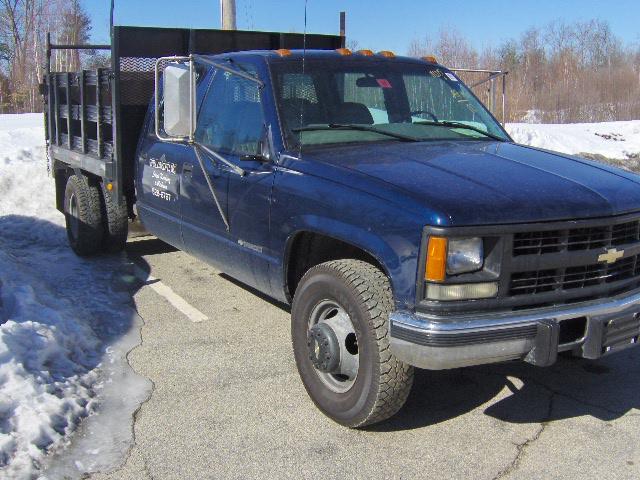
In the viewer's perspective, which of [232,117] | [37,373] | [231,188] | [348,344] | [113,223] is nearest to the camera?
[348,344]

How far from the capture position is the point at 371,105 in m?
4.59

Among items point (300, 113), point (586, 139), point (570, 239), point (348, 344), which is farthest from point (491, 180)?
point (586, 139)

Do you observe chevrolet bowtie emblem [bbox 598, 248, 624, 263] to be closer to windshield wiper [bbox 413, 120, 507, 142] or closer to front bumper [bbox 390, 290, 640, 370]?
front bumper [bbox 390, 290, 640, 370]

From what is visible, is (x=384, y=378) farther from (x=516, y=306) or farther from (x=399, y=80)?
(x=399, y=80)

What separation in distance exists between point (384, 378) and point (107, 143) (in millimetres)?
4121

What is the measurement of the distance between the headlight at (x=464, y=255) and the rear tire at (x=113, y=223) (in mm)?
4139

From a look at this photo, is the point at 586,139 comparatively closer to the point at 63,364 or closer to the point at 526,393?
the point at 526,393

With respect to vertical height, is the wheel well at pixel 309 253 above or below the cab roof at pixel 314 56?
below

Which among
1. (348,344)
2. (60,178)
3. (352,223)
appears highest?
(352,223)

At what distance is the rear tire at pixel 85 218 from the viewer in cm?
706

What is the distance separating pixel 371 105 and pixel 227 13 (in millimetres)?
6549

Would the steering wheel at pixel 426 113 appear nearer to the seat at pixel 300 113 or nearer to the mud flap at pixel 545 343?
the seat at pixel 300 113

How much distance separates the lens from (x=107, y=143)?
646 cm

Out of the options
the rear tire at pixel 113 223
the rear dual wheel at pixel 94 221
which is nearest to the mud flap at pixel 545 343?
the rear tire at pixel 113 223
